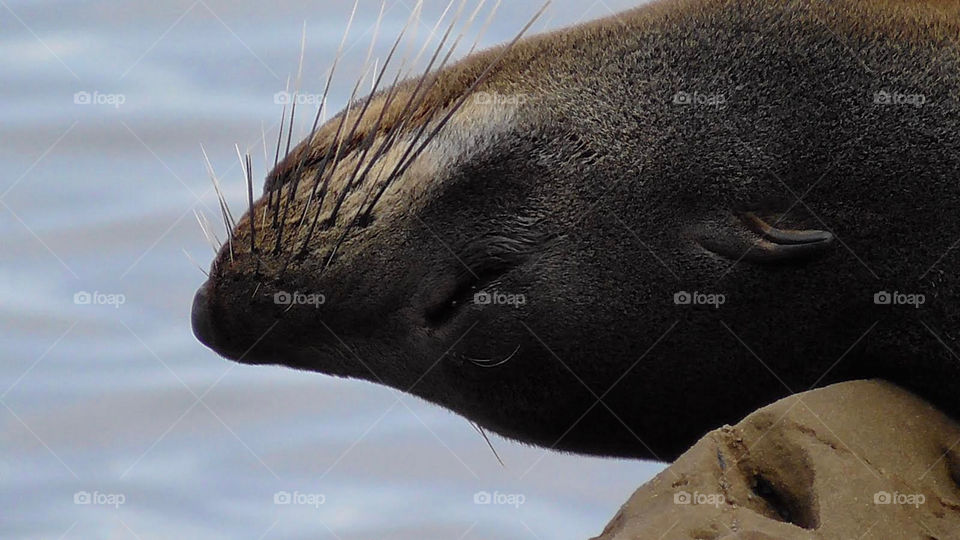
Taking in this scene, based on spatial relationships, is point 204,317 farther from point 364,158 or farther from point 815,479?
point 815,479

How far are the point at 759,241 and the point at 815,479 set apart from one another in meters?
0.63

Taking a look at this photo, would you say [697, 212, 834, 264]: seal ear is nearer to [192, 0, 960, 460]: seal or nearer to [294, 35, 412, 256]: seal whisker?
[192, 0, 960, 460]: seal

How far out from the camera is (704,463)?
3.06 meters

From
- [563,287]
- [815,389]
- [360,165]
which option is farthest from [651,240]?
[360,165]

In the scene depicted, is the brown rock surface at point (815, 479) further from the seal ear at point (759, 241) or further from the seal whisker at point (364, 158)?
the seal whisker at point (364, 158)

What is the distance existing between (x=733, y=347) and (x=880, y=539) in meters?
0.68

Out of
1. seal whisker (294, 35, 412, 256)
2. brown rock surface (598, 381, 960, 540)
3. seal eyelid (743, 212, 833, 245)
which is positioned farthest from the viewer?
seal whisker (294, 35, 412, 256)

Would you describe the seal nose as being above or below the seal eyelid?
above

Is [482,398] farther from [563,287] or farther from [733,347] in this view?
[733,347]

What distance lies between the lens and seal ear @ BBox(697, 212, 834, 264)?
132 inches

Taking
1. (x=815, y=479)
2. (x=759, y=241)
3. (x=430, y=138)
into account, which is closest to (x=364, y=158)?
(x=430, y=138)

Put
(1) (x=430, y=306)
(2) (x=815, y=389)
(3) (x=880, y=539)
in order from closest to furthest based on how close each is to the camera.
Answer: (3) (x=880, y=539)
(2) (x=815, y=389)
(1) (x=430, y=306)

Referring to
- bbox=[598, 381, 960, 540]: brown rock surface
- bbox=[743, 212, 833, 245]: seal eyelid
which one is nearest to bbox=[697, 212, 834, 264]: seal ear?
bbox=[743, 212, 833, 245]: seal eyelid

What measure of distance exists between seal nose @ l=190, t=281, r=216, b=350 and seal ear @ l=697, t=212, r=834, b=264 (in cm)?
127
